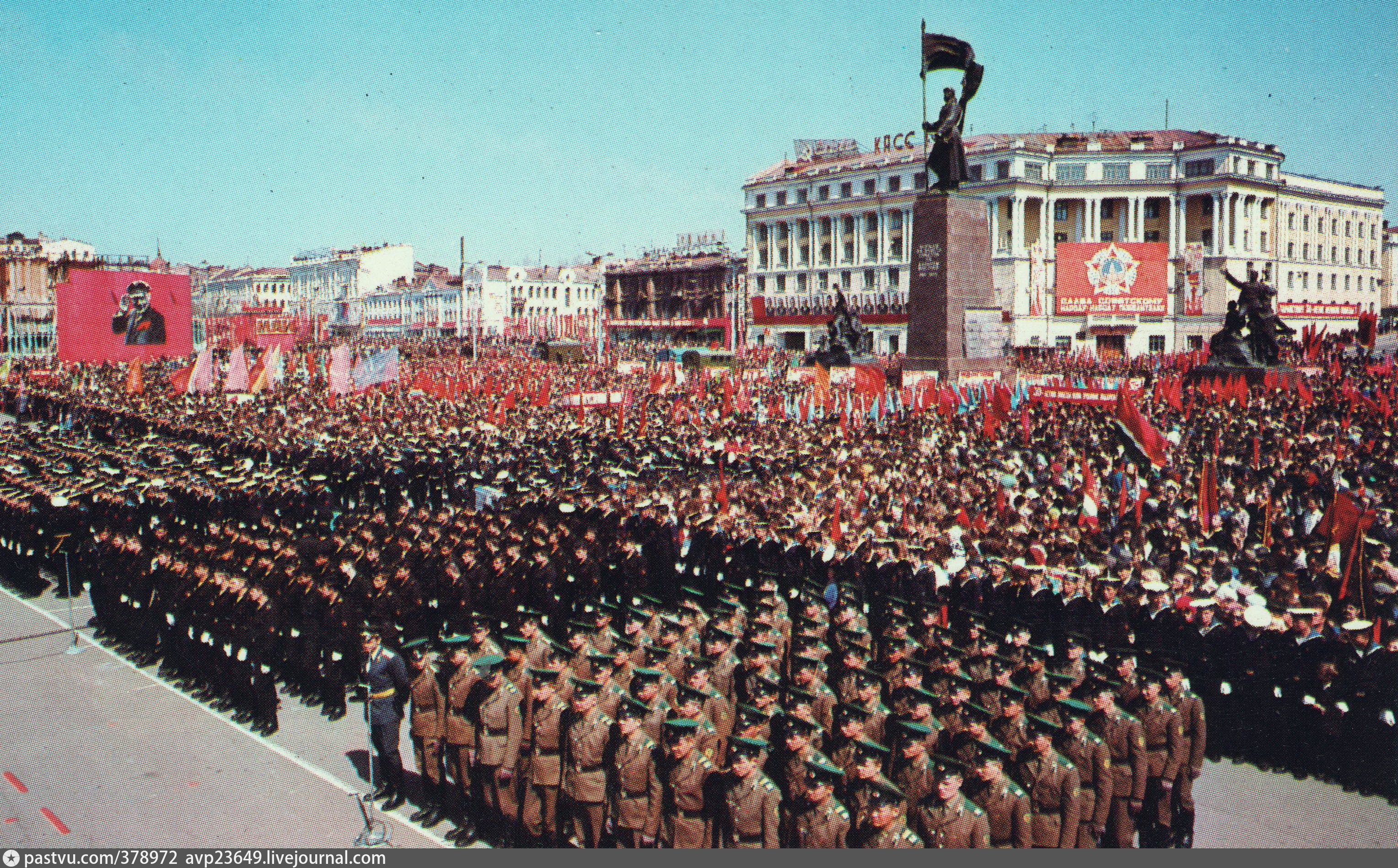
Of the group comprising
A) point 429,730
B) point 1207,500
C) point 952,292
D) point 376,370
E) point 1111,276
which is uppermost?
point 1111,276

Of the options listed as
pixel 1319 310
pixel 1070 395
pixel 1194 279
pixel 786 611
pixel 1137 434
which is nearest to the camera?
pixel 786 611

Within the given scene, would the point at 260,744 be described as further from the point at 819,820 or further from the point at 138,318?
the point at 138,318

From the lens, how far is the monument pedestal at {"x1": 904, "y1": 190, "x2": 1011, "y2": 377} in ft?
97.8

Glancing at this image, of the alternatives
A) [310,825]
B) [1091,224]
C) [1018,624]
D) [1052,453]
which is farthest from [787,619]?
[1091,224]

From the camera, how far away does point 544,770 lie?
736cm

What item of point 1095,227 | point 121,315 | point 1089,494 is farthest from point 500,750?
point 1095,227

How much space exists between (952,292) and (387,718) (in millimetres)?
24317

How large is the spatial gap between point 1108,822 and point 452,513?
1122cm

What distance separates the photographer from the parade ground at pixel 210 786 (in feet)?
25.1

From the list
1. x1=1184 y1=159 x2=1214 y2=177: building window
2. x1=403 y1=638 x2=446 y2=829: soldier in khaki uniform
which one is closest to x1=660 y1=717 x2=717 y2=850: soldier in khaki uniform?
x1=403 y1=638 x2=446 y2=829: soldier in khaki uniform

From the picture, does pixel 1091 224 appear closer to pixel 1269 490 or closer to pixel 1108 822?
pixel 1269 490

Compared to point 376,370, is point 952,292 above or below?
above

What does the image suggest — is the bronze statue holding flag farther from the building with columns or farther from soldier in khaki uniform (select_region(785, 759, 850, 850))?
the building with columns

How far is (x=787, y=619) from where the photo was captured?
33.0ft
